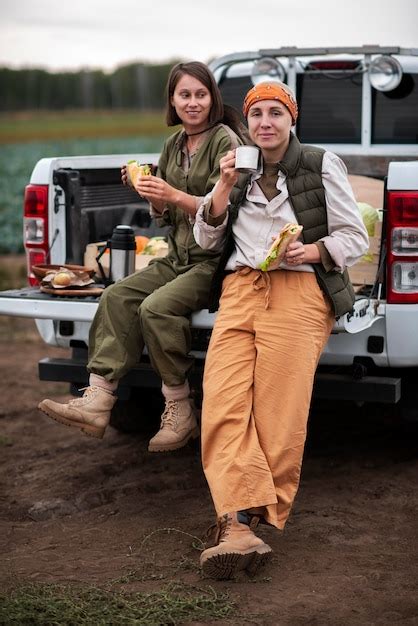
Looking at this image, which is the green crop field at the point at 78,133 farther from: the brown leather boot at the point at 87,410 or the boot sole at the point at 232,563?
the boot sole at the point at 232,563

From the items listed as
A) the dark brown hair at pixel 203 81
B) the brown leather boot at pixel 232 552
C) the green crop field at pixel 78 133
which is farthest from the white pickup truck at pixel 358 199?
the green crop field at pixel 78 133

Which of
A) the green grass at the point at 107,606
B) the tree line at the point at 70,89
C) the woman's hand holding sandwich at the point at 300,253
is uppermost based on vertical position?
the tree line at the point at 70,89

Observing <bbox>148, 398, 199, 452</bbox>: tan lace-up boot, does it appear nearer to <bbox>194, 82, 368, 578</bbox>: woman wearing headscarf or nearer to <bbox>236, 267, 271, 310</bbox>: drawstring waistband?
<bbox>194, 82, 368, 578</bbox>: woman wearing headscarf

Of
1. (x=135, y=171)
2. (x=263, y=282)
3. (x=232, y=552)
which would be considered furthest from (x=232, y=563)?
(x=135, y=171)

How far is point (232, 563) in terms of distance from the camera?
4074mm

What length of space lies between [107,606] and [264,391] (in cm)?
103

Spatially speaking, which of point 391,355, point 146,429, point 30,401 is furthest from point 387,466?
point 30,401

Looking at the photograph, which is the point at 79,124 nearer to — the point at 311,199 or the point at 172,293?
the point at 172,293

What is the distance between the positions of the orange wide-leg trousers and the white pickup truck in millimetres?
344

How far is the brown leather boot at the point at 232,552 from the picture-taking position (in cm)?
407

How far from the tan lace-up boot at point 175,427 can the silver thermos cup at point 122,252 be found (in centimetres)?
84

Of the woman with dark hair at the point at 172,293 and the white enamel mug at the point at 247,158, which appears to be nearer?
the white enamel mug at the point at 247,158

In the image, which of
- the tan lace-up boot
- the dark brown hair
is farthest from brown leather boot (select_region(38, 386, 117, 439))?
the dark brown hair

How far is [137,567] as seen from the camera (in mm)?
4270
